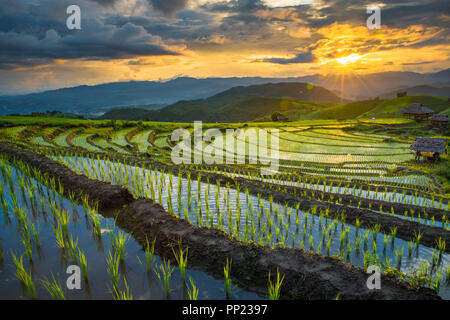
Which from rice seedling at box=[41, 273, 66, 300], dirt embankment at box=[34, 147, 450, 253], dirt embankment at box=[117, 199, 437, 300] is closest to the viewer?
rice seedling at box=[41, 273, 66, 300]

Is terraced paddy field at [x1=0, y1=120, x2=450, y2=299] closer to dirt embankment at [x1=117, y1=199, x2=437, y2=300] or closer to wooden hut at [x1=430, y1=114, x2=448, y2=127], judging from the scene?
dirt embankment at [x1=117, y1=199, x2=437, y2=300]

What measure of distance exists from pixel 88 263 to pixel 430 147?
74.7 ft

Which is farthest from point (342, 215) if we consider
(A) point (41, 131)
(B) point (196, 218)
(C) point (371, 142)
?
(A) point (41, 131)

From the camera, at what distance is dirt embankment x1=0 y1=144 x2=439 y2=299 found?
13.5ft

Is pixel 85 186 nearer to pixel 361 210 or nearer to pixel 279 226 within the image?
pixel 279 226

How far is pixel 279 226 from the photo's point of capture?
6.86m

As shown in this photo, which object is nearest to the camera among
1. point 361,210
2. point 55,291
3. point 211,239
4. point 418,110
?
point 55,291

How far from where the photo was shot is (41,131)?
79.7 ft

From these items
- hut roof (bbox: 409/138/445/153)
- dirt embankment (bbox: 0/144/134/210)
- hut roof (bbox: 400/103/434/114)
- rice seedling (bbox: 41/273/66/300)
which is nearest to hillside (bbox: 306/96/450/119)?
hut roof (bbox: 400/103/434/114)

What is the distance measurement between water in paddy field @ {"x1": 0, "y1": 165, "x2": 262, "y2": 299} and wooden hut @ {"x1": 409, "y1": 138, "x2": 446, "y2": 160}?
20737 millimetres

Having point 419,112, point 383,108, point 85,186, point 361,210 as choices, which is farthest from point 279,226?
point 383,108

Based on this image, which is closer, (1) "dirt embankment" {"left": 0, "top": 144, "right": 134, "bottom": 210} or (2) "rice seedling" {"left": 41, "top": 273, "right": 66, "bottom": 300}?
(2) "rice seedling" {"left": 41, "top": 273, "right": 66, "bottom": 300}

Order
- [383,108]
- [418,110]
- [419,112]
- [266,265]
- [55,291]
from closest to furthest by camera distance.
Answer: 1. [55,291]
2. [266,265]
3. [419,112]
4. [418,110]
5. [383,108]
